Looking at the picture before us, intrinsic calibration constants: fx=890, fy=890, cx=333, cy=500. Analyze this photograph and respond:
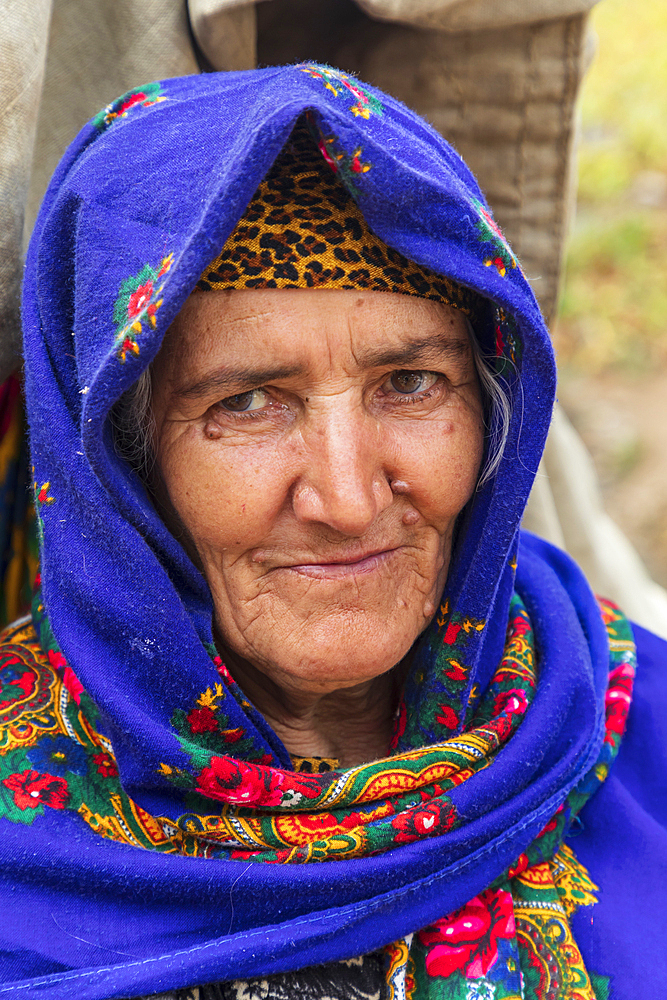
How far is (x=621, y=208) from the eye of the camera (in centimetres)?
745

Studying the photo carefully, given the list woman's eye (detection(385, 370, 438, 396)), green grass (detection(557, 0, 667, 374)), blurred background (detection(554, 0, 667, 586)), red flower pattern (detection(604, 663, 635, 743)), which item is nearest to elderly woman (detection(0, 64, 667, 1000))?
woman's eye (detection(385, 370, 438, 396))

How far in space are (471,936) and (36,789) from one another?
808 millimetres

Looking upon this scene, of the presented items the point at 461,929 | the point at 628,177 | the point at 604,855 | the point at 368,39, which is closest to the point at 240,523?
the point at 461,929

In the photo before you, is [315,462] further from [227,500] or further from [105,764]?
[105,764]

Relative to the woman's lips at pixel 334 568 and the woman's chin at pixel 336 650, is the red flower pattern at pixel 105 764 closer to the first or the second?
the woman's chin at pixel 336 650

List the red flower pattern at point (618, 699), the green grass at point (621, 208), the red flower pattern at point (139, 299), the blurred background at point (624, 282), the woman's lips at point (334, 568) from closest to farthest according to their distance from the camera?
the red flower pattern at point (139, 299), the woman's lips at point (334, 568), the red flower pattern at point (618, 699), the blurred background at point (624, 282), the green grass at point (621, 208)

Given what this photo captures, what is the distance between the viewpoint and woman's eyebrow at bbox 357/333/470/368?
1.52m

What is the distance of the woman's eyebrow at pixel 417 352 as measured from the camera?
152 cm

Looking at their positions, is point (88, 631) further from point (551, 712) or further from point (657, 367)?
point (657, 367)

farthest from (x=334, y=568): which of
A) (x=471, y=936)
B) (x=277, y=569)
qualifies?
(x=471, y=936)

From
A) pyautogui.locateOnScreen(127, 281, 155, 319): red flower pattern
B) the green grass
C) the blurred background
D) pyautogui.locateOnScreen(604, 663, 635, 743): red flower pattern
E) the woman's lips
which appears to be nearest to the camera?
pyautogui.locateOnScreen(127, 281, 155, 319): red flower pattern

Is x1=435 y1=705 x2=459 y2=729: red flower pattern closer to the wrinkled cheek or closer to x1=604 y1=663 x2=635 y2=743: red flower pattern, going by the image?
x1=604 y1=663 x2=635 y2=743: red flower pattern

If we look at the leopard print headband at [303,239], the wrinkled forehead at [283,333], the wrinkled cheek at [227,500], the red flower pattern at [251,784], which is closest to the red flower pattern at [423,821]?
the red flower pattern at [251,784]

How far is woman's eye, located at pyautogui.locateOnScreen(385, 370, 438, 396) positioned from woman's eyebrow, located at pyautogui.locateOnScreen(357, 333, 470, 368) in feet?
0.13
